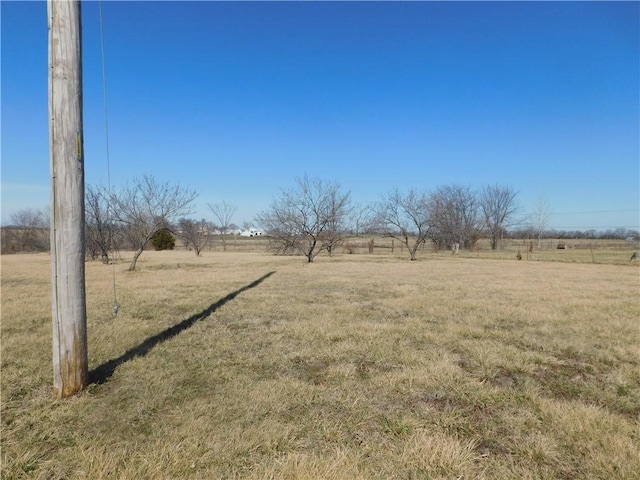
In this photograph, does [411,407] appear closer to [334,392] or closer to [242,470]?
[334,392]

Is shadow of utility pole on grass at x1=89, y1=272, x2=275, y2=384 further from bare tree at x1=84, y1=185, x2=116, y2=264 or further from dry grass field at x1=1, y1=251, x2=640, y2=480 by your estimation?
bare tree at x1=84, y1=185, x2=116, y2=264

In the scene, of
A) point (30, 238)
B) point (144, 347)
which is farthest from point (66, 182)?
point (30, 238)

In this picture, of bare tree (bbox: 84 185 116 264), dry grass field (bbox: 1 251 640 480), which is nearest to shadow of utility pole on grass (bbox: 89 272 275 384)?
dry grass field (bbox: 1 251 640 480)

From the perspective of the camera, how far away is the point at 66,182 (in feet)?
9.06

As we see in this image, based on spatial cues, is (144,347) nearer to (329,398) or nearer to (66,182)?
(66,182)

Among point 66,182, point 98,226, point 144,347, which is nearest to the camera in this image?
point 66,182

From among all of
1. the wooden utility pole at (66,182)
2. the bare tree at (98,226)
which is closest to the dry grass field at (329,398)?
the wooden utility pole at (66,182)

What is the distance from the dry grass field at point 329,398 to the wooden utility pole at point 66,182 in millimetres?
517

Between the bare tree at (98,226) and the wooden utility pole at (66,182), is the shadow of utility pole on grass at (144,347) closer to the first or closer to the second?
the wooden utility pole at (66,182)

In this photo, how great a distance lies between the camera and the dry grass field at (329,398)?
6.84 ft

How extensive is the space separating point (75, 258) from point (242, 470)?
7.04 ft

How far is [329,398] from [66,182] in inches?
111

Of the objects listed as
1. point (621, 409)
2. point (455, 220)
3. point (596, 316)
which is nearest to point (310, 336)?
point (621, 409)

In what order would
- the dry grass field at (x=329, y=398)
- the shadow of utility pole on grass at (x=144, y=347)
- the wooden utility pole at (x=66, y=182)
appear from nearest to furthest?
the dry grass field at (x=329, y=398) < the wooden utility pole at (x=66, y=182) < the shadow of utility pole on grass at (x=144, y=347)
